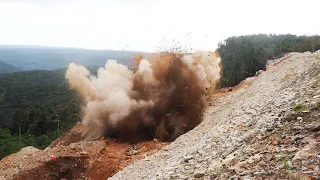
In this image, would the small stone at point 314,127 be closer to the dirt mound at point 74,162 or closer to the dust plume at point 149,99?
the dirt mound at point 74,162

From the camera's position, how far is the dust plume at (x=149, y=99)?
21891 millimetres

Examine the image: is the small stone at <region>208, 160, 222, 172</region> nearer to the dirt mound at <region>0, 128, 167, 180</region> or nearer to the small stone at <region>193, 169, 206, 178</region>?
the small stone at <region>193, 169, 206, 178</region>

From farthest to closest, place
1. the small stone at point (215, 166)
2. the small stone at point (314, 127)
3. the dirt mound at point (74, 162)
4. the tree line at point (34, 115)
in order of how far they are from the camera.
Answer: the tree line at point (34, 115) < the dirt mound at point (74, 162) < the small stone at point (215, 166) < the small stone at point (314, 127)

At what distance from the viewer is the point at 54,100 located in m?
102

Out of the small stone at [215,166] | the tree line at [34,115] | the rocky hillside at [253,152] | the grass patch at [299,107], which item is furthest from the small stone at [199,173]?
the tree line at [34,115]

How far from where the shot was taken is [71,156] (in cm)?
1745

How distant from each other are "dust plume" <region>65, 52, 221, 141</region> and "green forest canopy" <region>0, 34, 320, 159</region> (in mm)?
34492

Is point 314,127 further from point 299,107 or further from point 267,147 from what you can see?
point 299,107

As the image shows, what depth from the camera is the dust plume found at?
2189cm

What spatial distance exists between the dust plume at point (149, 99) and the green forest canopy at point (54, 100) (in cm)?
3449

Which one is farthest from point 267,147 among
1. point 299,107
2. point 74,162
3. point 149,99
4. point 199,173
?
point 149,99

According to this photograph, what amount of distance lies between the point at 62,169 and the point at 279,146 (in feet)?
39.2

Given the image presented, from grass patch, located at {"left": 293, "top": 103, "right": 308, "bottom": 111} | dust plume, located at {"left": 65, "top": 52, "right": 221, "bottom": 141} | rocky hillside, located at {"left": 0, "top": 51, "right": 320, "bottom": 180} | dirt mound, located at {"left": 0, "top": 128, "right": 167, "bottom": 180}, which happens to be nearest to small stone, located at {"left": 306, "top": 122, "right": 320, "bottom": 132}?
rocky hillside, located at {"left": 0, "top": 51, "right": 320, "bottom": 180}

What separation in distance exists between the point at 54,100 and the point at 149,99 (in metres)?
83.6
